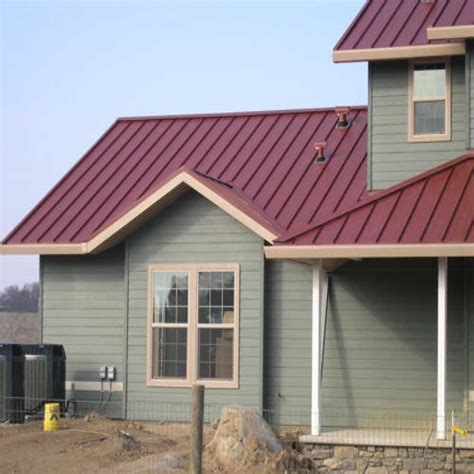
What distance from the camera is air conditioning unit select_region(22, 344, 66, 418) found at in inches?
698

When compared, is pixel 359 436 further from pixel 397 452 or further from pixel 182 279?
pixel 182 279

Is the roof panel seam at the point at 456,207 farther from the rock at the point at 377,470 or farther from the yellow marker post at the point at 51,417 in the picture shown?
the yellow marker post at the point at 51,417

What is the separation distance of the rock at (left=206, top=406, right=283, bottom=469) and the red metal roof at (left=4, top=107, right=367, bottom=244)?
383 centimetres

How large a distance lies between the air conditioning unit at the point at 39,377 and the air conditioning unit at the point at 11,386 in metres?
0.10

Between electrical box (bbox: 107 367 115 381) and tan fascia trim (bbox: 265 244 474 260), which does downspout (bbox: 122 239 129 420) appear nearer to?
electrical box (bbox: 107 367 115 381)

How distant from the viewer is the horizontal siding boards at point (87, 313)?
18.7 metres

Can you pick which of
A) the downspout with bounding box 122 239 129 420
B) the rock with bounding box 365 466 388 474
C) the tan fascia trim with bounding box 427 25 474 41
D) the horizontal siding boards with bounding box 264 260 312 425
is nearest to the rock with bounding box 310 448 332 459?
the rock with bounding box 365 466 388 474

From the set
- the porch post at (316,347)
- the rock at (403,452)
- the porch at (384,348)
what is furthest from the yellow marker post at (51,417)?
the rock at (403,452)

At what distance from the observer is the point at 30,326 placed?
5119cm

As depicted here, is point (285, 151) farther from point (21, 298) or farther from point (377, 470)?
point (21, 298)

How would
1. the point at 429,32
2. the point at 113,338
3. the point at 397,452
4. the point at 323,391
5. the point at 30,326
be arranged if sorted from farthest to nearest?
1. the point at 30,326
2. the point at 113,338
3. the point at 323,391
4. the point at 429,32
5. the point at 397,452

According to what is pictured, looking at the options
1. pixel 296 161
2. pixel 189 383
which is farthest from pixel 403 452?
pixel 296 161

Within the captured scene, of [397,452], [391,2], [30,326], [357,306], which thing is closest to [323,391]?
[357,306]

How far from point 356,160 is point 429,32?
10.8 feet
